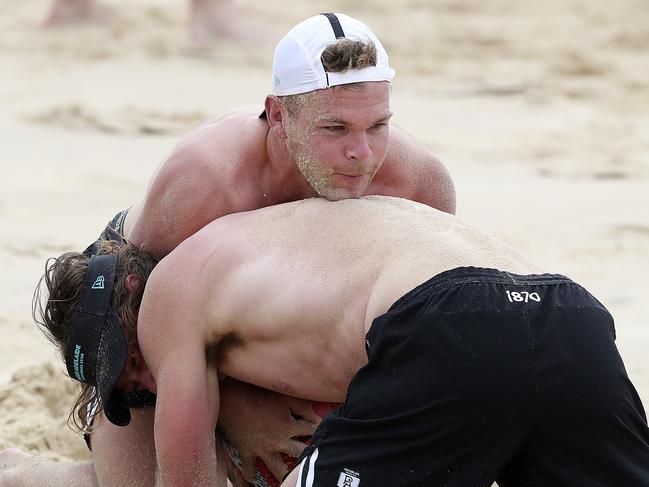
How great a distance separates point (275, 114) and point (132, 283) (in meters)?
0.61

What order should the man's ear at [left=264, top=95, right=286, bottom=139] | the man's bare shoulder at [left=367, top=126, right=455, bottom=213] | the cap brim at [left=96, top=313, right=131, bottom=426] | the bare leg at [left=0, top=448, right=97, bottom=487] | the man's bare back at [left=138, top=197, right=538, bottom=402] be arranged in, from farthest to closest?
the bare leg at [left=0, top=448, right=97, bottom=487] → the man's bare shoulder at [left=367, top=126, right=455, bottom=213] → the man's ear at [left=264, top=95, right=286, bottom=139] → the cap brim at [left=96, top=313, right=131, bottom=426] → the man's bare back at [left=138, top=197, right=538, bottom=402]

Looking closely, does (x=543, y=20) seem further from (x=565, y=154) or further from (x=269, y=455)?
(x=269, y=455)

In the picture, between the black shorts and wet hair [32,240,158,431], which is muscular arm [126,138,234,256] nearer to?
wet hair [32,240,158,431]

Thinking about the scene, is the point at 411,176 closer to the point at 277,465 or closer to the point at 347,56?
the point at 347,56

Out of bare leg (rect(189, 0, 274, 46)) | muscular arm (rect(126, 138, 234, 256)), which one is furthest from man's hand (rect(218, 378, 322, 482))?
bare leg (rect(189, 0, 274, 46))

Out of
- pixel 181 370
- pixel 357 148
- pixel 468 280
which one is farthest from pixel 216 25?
pixel 468 280

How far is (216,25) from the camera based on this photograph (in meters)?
9.97

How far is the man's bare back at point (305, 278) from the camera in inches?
113

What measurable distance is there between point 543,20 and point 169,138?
4286 millimetres

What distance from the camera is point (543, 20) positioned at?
10.8m

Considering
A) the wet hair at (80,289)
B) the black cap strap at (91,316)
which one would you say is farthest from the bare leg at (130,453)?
the black cap strap at (91,316)

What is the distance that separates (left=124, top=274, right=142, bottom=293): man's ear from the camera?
333cm

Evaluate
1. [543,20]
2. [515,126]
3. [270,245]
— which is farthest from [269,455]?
[543,20]

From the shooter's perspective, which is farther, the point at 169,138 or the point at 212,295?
the point at 169,138
